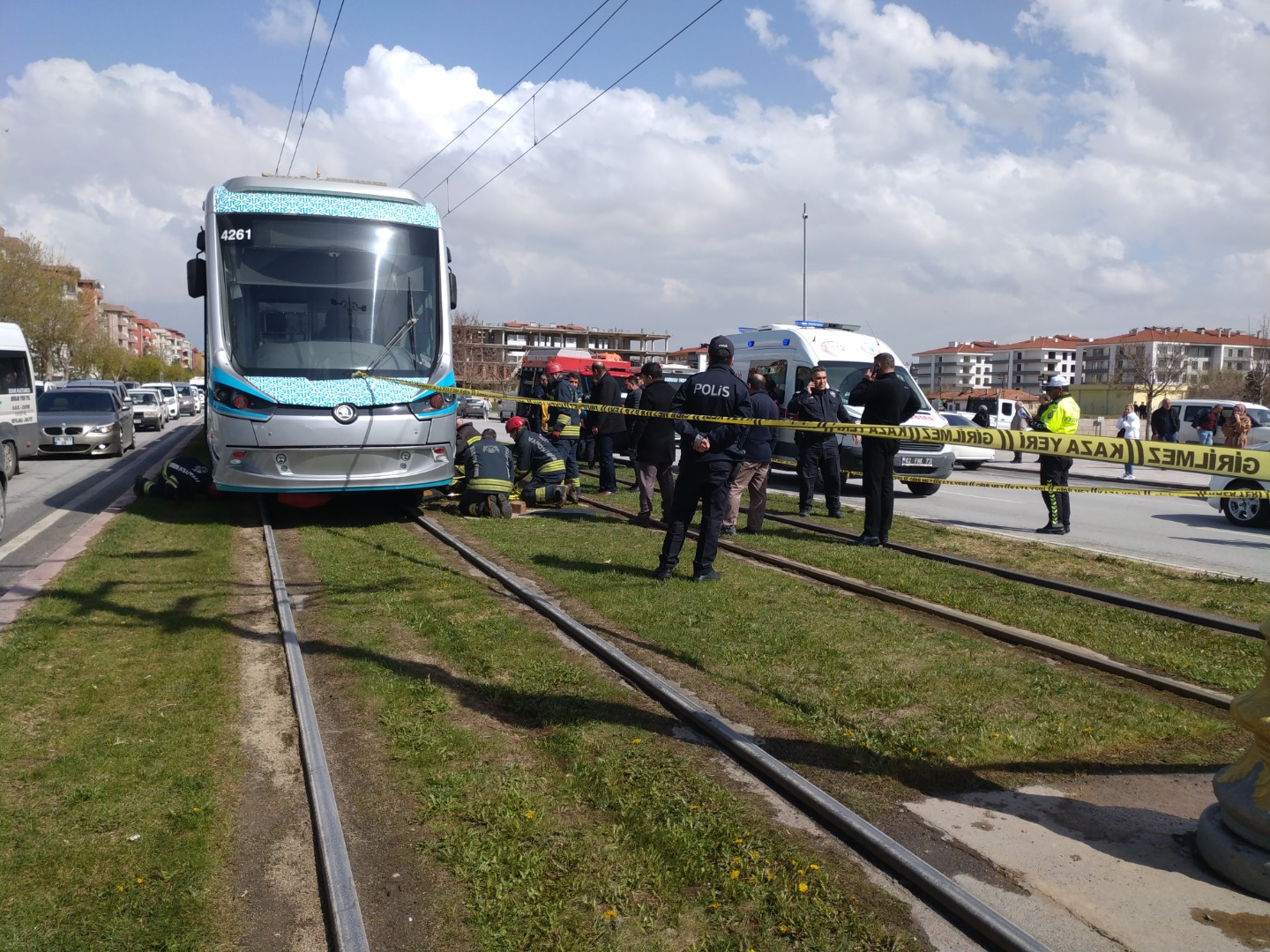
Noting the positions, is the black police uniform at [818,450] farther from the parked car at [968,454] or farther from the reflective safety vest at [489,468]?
the parked car at [968,454]

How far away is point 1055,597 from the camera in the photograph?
7.86 metres

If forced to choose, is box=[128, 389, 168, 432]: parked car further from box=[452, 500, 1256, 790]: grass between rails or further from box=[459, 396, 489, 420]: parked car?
box=[452, 500, 1256, 790]: grass between rails

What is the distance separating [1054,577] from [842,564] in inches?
72.8

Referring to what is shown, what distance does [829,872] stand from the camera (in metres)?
3.54

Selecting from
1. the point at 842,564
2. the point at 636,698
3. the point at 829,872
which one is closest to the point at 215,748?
the point at 636,698

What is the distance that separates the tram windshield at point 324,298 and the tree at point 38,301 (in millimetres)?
51785

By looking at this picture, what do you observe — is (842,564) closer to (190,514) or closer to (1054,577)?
(1054,577)

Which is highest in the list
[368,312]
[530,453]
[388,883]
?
[368,312]

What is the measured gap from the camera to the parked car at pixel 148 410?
36406mm

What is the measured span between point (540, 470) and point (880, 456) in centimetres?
494

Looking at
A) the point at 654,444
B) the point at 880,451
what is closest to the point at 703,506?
the point at 880,451

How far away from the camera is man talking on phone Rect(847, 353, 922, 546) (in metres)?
10.2

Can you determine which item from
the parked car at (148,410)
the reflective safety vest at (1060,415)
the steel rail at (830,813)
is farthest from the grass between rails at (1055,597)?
the parked car at (148,410)

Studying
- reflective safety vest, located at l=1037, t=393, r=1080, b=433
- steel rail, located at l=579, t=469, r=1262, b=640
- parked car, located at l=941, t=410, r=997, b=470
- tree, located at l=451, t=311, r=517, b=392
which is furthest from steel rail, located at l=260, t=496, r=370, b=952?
tree, located at l=451, t=311, r=517, b=392
